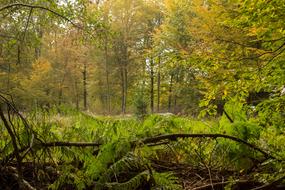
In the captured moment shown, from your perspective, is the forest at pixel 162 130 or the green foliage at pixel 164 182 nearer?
the green foliage at pixel 164 182

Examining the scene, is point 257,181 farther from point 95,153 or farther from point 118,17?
point 118,17

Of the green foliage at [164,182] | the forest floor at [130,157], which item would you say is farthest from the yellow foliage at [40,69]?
the green foliage at [164,182]

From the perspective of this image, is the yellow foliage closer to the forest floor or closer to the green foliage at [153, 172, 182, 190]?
the forest floor

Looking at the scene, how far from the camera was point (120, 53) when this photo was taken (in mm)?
26703

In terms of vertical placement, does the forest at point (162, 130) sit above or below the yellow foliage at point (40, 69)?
below

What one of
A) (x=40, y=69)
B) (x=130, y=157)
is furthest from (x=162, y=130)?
(x=40, y=69)

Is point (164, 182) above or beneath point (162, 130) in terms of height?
beneath

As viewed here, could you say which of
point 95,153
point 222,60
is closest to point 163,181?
point 95,153

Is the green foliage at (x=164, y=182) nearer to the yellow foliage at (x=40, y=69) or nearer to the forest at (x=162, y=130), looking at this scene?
the forest at (x=162, y=130)

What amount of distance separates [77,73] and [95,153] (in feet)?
83.6

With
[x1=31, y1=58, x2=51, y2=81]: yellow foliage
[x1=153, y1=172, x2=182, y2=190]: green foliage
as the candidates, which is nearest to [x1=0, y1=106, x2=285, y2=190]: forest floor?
[x1=153, y1=172, x2=182, y2=190]: green foliage

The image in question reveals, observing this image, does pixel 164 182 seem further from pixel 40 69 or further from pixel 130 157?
pixel 40 69

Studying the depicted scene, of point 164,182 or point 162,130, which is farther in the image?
point 162,130

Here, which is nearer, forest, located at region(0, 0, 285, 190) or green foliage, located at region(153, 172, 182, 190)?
green foliage, located at region(153, 172, 182, 190)
